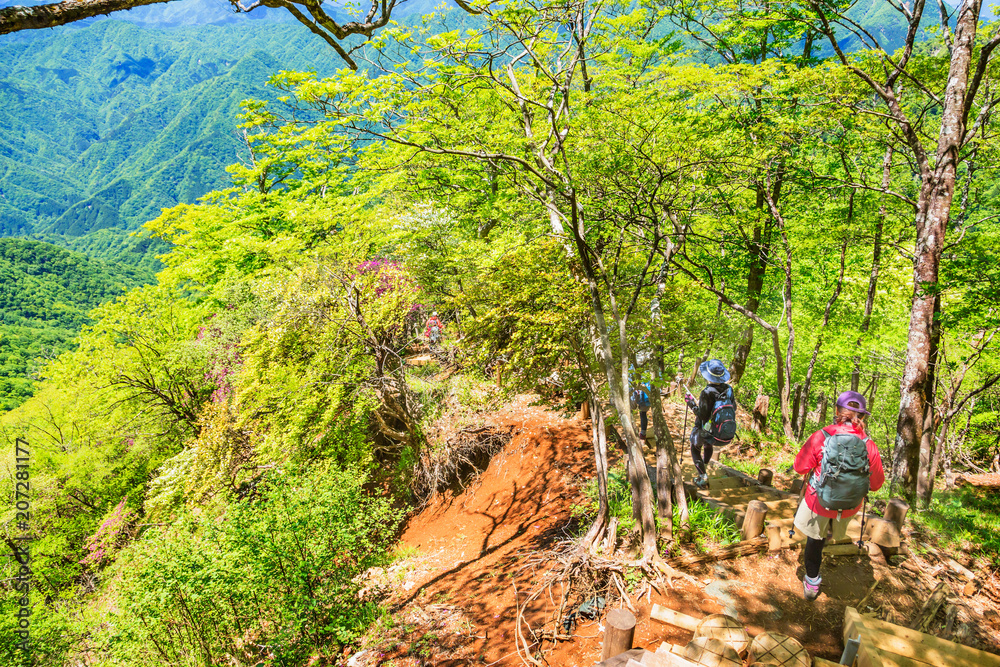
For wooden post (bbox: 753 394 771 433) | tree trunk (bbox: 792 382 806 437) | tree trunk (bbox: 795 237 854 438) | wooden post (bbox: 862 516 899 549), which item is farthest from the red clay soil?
tree trunk (bbox: 792 382 806 437)

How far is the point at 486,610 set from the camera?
5.88 meters

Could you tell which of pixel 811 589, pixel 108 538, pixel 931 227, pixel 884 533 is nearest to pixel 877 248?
pixel 931 227

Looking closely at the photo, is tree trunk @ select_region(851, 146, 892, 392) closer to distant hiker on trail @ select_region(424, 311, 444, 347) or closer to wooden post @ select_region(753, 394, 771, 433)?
wooden post @ select_region(753, 394, 771, 433)

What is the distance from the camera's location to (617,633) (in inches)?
145

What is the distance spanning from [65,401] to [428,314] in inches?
510

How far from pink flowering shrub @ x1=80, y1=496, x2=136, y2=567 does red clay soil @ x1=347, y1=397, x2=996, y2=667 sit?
9022 mm

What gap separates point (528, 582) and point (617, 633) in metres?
2.45

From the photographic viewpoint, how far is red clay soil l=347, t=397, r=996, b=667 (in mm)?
4215

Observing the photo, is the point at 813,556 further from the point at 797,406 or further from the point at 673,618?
the point at 797,406

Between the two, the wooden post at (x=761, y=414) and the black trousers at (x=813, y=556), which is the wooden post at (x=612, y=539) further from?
the wooden post at (x=761, y=414)

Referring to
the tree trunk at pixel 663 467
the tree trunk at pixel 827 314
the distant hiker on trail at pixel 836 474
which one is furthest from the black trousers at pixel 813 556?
the tree trunk at pixel 827 314

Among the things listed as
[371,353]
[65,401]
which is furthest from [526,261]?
[65,401]

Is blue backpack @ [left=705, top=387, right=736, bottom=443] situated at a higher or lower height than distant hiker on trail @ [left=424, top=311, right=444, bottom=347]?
lower

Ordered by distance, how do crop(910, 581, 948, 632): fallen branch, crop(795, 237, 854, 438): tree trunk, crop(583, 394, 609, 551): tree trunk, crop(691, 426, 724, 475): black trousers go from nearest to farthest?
crop(910, 581, 948, 632): fallen branch → crop(583, 394, 609, 551): tree trunk → crop(691, 426, 724, 475): black trousers → crop(795, 237, 854, 438): tree trunk
